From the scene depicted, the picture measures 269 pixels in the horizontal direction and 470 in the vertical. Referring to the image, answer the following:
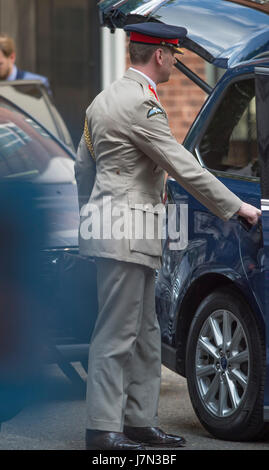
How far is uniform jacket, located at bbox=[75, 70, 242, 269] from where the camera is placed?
4.82 metres

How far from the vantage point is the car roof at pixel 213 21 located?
5590mm

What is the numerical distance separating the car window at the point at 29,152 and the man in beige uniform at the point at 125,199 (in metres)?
1.26

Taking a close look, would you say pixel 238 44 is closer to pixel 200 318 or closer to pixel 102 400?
pixel 200 318

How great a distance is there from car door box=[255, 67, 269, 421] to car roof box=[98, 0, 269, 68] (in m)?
0.39

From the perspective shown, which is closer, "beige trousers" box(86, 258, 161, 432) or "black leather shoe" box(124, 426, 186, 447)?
"beige trousers" box(86, 258, 161, 432)

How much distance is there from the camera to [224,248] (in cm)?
532

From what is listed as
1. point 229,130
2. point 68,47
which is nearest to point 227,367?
point 229,130

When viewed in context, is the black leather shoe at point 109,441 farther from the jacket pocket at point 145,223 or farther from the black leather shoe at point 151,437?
the jacket pocket at point 145,223

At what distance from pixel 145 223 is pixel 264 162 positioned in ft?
1.96

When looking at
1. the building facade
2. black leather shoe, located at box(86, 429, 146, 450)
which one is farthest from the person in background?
black leather shoe, located at box(86, 429, 146, 450)

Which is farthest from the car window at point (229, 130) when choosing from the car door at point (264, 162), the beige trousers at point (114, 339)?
the beige trousers at point (114, 339)

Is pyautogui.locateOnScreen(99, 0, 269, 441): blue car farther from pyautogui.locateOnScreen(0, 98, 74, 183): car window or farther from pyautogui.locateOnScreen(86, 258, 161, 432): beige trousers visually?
pyautogui.locateOnScreen(0, 98, 74, 183): car window

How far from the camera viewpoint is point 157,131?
15.8 ft

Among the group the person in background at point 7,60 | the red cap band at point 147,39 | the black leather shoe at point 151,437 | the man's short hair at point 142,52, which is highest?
the red cap band at point 147,39
